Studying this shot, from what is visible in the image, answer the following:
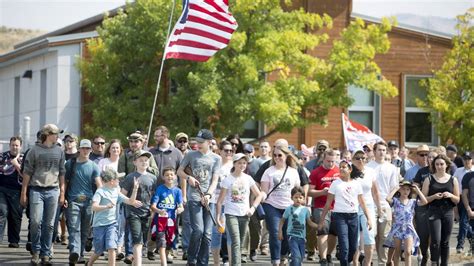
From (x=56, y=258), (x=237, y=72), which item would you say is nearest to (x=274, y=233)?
(x=56, y=258)

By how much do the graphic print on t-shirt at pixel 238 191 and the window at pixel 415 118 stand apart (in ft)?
84.0

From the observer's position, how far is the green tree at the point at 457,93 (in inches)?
1420

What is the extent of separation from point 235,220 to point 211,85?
16526 millimetres

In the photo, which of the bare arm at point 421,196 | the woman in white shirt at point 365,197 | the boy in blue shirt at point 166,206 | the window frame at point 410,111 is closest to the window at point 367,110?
the window frame at point 410,111

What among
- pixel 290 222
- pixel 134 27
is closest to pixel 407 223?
pixel 290 222

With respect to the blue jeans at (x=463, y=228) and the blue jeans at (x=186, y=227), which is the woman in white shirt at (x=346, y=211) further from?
the blue jeans at (x=463, y=228)

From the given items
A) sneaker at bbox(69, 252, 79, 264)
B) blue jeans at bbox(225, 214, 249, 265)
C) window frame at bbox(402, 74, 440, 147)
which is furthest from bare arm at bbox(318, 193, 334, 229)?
window frame at bbox(402, 74, 440, 147)

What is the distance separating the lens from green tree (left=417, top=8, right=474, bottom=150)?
36.1 m

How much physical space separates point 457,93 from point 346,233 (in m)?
20.6

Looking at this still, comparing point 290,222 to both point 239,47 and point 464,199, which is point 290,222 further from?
point 239,47

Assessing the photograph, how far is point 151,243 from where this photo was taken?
63.6 ft

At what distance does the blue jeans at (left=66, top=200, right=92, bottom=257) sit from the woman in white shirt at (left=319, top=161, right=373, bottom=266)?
3563mm

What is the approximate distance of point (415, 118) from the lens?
1667 inches

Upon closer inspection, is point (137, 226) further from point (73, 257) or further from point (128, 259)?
point (128, 259)
